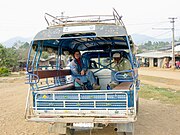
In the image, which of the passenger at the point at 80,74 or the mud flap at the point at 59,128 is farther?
the passenger at the point at 80,74

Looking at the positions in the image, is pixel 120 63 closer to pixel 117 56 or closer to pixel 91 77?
pixel 117 56

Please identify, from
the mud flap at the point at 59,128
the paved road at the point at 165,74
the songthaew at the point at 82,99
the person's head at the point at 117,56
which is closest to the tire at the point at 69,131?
the songthaew at the point at 82,99

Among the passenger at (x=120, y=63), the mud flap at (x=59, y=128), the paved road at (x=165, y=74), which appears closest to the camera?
the mud flap at (x=59, y=128)

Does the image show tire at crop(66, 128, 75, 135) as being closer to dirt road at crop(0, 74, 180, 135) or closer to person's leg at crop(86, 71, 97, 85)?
dirt road at crop(0, 74, 180, 135)

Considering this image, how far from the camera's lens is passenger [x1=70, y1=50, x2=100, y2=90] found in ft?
23.5

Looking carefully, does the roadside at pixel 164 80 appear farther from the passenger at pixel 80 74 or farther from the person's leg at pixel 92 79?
the passenger at pixel 80 74

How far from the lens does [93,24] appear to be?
5.47m

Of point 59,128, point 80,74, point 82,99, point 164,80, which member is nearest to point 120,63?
point 80,74

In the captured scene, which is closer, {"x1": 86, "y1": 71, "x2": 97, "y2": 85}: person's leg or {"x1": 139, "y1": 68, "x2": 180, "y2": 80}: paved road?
{"x1": 86, "y1": 71, "x2": 97, "y2": 85}: person's leg

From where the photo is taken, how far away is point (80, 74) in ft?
23.8

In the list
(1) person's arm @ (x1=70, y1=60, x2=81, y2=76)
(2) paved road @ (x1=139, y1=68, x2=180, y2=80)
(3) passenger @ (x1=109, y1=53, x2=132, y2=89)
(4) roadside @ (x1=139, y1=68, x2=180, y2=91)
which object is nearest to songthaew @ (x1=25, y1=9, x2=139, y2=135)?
(3) passenger @ (x1=109, y1=53, x2=132, y2=89)

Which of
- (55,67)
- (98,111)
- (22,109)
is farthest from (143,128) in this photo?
(22,109)

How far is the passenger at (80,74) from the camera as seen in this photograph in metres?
7.16

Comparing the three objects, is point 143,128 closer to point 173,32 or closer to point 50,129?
point 50,129
